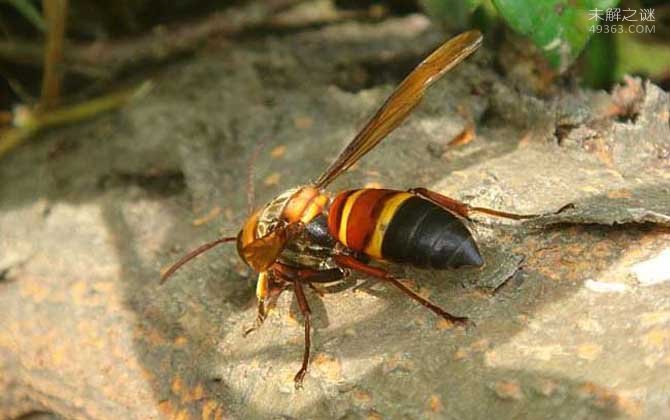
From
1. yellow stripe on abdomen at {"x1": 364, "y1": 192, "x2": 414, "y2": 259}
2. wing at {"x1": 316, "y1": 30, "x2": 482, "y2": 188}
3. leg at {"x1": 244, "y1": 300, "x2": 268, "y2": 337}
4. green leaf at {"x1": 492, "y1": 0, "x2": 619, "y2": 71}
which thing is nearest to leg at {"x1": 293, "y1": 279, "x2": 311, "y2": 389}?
leg at {"x1": 244, "y1": 300, "x2": 268, "y2": 337}

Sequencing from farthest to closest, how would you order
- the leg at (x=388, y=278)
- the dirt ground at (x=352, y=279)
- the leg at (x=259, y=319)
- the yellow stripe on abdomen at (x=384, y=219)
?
the leg at (x=259, y=319) → the yellow stripe on abdomen at (x=384, y=219) → the leg at (x=388, y=278) → the dirt ground at (x=352, y=279)

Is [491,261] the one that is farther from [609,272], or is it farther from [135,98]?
[135,98]

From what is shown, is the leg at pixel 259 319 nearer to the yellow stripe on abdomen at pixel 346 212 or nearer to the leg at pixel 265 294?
the leg at pixel 265 294

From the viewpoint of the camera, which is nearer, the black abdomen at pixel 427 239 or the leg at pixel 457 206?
the black abdomen at pixel 427 239

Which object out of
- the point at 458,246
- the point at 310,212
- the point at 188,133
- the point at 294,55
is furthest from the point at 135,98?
the point at 458,246

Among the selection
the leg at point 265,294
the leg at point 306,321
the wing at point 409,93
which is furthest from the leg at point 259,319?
Result: the wing at point 409,93

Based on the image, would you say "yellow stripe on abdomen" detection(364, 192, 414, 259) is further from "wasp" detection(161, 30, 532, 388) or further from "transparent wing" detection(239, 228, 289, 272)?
"transparent wing" detection(239, 228, 289, 272)

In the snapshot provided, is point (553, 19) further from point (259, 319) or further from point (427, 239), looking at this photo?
point (259, 319)

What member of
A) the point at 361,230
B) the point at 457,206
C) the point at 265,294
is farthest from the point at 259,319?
the point at 457,206
